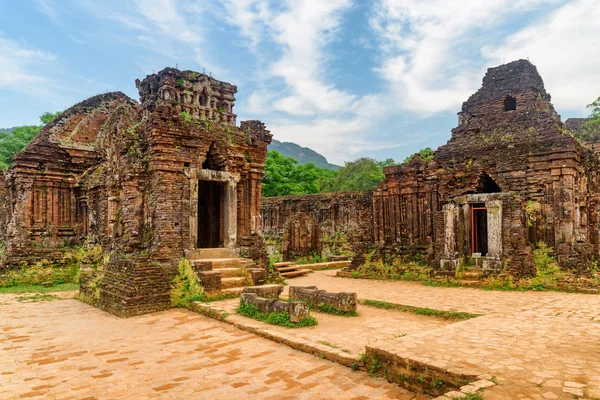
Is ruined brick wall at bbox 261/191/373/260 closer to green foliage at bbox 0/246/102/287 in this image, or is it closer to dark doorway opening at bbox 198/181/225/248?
dark doorway opening at bbox 198/181/225/248

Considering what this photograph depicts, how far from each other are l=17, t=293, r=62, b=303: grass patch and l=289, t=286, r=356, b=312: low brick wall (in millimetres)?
7054

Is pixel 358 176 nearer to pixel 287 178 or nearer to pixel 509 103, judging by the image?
pixel 287 178

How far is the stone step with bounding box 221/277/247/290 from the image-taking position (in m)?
10.6

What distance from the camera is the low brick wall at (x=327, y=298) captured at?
28.1 ft

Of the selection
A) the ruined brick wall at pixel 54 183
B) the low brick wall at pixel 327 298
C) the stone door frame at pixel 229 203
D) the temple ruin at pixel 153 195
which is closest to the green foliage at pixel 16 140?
the ruined brick wall at pixel 54 183

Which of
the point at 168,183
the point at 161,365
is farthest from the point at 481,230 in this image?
the point at 161,365

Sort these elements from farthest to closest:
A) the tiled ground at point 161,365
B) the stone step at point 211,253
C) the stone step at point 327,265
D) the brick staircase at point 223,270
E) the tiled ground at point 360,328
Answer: the stone step at point 327,265
the stone step at point 211,253
the brick staircase at point 223,270
the tiled ground at point 360,328
the tiled ground at point 161,365

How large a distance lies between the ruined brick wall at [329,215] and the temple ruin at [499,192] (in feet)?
23.4

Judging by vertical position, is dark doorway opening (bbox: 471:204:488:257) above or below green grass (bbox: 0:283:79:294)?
above

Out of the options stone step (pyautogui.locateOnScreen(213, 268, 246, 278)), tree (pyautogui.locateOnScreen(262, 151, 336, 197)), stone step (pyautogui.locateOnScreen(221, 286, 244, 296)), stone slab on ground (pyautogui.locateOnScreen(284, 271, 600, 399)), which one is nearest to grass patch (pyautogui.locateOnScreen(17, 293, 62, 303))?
stone step (pyautogui.locateOnScreen(213, 268, 246, 278))

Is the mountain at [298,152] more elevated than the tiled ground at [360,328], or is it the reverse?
the mountain at [298,152]

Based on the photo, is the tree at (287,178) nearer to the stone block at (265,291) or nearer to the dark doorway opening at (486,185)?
the dark doorway opening at (486,185)

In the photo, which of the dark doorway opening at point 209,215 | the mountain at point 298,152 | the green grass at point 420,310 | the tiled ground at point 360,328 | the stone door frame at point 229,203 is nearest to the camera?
the tiled ground at point 360,328

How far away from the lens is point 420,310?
8805mm
